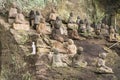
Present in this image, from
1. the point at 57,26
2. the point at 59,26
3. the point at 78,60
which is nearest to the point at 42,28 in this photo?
the point at 57,26

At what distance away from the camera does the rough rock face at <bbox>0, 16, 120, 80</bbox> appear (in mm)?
14188

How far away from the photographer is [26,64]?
14461 millimetres

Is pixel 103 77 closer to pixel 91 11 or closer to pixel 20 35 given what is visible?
pixel 20 35

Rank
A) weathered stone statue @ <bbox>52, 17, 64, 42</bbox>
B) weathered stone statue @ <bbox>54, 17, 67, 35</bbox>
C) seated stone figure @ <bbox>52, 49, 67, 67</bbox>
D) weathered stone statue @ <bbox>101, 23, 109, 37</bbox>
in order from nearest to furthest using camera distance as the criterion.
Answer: seated stone figure @ <bbox>52, 49, 67, 67</bbox>, weathered stone statue @ <bbox>52, 17, 64, 42</bbox>, weathered stone statue @ <bbox>54, 17, 67, 35</bbox>, weathered stone statue @ <bbox>101, 23, 109, 37</bbox>

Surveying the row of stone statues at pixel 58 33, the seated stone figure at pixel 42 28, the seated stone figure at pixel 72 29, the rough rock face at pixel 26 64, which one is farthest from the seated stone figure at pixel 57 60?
the seated stone figure at pixel 72 29

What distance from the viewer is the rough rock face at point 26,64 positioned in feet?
46.5

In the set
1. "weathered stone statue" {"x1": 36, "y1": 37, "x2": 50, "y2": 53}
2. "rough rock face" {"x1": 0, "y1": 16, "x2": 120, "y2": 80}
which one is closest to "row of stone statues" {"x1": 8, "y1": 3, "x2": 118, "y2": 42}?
"rough rock face" {"x1": 0, "y1": 16, "x2": 120, "y2": 80}

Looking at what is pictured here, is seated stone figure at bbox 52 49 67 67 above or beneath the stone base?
beneath

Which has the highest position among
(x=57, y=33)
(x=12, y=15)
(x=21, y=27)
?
(x=12, y=15)

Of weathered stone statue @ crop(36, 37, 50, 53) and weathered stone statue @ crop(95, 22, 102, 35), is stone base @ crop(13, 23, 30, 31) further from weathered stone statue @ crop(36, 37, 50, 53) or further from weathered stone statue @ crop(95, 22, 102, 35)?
weathered stone statue @ crop(95, 22, 102, 35)

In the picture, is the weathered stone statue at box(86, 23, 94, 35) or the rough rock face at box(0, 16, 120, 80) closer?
the rough rock face at box(0, 16, 120, 80)

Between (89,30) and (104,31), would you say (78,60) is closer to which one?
(89,30)

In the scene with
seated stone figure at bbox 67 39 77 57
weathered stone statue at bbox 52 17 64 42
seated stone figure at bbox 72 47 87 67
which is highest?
weathered stone statue at bbox 52 17 64 42

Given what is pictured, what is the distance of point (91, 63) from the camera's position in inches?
631
